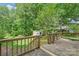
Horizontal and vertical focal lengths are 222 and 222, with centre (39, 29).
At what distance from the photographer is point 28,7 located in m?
1.72

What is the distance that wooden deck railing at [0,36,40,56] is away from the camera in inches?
66.4

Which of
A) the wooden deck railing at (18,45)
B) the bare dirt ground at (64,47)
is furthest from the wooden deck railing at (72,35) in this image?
the wooden deck railing at (18,45)

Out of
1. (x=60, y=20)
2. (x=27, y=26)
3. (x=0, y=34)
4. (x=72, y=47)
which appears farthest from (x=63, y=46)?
(x=0, y=34)

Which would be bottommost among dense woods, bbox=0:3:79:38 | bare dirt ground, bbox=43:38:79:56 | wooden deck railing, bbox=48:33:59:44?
bare dirt ground, bbox=43:38:79:56

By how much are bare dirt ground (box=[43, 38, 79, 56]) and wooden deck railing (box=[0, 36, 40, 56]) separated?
93 mm

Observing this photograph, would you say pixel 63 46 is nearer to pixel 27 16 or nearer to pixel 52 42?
pixel 52 42

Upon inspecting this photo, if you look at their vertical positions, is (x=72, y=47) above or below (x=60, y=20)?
below

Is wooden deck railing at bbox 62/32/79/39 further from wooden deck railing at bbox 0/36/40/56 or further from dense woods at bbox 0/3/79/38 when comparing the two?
wooden deck railing at bbox 0/36/40/56

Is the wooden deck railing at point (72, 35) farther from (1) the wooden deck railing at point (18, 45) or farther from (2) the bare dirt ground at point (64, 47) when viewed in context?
(1) the wooden deck railing at point (18, 45)

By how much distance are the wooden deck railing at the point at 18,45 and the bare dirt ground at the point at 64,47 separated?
0.31 ft

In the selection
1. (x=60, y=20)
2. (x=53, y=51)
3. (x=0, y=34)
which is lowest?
(x=53, y=51)

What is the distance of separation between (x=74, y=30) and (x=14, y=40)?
1.54 feet

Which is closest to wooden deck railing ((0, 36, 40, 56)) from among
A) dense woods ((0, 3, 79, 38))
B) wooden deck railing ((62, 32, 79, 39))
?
dense woods ((0, 3, 79, 38))

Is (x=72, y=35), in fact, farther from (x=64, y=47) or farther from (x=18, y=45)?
(x=18, y=45)
